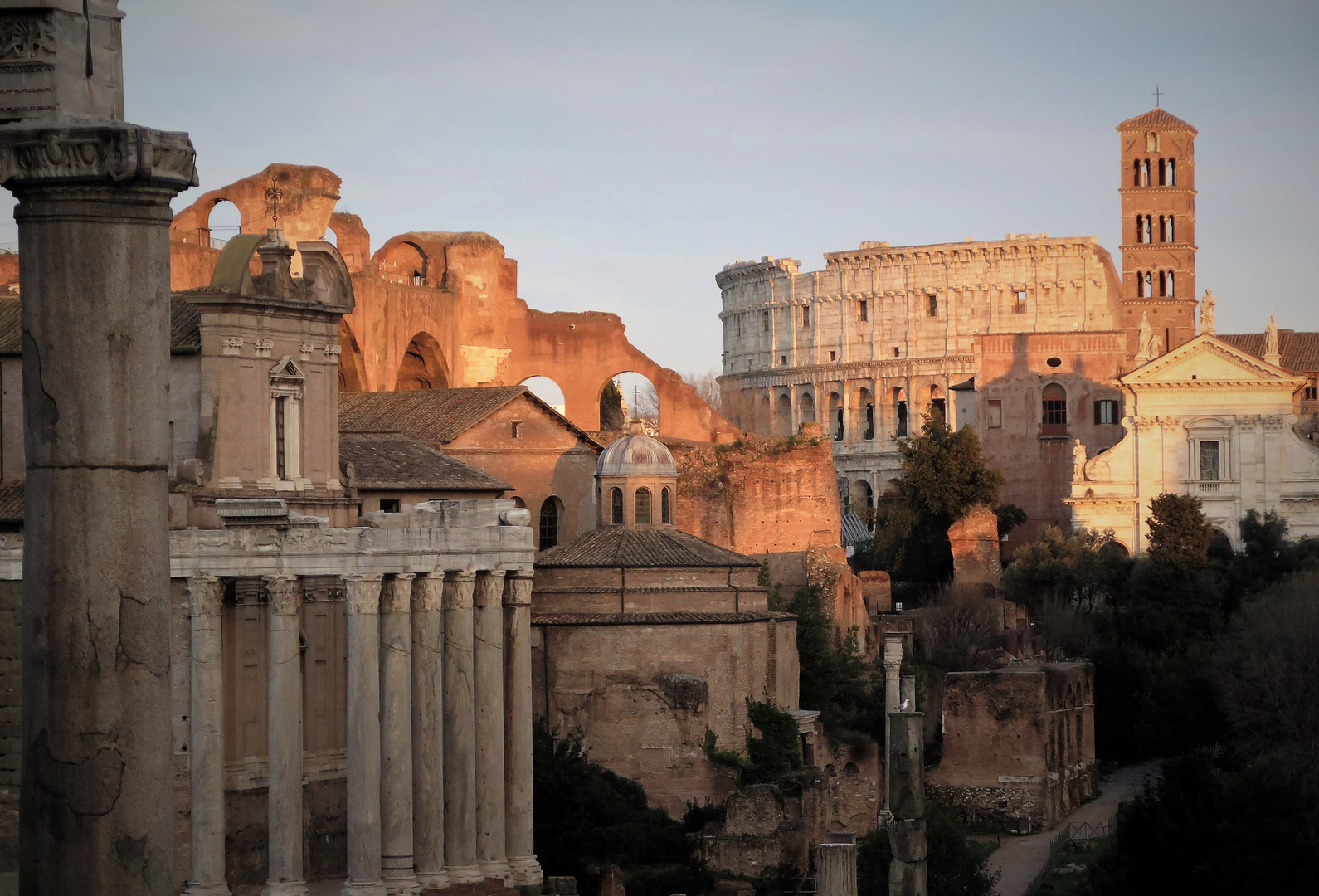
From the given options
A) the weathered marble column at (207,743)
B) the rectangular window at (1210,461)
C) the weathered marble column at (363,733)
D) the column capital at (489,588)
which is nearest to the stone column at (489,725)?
the column capital at (489,588)

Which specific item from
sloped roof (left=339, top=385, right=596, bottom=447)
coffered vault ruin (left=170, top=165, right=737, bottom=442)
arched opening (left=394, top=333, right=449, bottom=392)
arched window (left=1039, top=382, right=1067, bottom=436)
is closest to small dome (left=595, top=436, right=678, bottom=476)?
sloped roof (left=339, top=385, right=596, bottom=447)

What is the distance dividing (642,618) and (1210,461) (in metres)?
28.7

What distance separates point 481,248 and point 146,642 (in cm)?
3704

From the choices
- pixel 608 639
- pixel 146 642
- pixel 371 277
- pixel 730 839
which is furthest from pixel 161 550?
pixel 371 277

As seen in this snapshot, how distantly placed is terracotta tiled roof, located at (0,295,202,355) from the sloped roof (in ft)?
21.1

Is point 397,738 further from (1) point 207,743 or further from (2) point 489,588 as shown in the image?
(2) point 489,588

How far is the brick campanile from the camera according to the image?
76.4 metres

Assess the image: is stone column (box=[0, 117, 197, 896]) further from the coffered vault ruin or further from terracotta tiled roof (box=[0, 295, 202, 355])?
the coffered vault ruin

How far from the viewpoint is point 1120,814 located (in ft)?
97.8

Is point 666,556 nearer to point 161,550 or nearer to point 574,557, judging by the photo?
point 574,557

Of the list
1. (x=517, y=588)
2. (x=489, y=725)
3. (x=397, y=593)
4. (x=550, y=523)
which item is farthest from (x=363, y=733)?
(x=550, y=523)

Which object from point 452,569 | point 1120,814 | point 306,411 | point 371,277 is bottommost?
point 1120,814

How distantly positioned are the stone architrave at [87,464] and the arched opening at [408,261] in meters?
36.6

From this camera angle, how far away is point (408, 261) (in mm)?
43219
